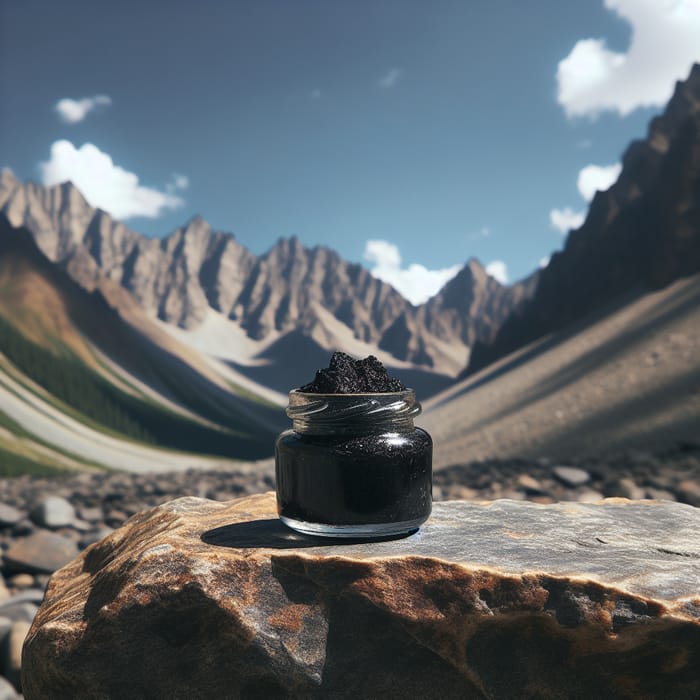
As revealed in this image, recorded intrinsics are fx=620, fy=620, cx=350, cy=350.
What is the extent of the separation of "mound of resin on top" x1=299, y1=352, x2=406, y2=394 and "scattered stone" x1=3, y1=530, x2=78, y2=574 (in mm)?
5843

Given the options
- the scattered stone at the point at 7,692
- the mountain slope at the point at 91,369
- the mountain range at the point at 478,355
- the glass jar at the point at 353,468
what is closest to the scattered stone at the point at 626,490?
the mountain range at the point at 478,355

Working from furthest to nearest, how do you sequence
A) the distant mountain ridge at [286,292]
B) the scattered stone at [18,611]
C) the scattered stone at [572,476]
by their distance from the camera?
the distant mountain ridge at [286,292] < the scattered stone at [572,476] < the scattered stone at [18,611]

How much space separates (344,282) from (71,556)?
584 ft

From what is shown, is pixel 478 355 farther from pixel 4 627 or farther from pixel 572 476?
pixel 4 627

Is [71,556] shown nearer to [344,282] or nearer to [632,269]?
[632,269]

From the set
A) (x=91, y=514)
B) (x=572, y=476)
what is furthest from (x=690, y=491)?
(x=91, y=514)

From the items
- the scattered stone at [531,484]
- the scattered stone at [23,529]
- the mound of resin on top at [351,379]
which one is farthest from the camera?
the scattered stone at [531,484]

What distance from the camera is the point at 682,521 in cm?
371

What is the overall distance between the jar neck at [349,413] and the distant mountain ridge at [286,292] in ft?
485

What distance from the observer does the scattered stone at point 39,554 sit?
746cm

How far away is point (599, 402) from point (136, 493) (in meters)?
15.9

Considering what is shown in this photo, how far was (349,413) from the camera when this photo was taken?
303 cm

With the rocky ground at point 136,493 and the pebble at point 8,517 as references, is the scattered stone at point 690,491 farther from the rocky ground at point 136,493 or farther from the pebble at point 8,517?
the pebble at point 8,517

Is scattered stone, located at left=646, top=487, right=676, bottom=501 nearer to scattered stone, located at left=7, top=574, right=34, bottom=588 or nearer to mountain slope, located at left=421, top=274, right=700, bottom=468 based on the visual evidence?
mountain slope, located at left=421, top=274, right=700, bottom=468
